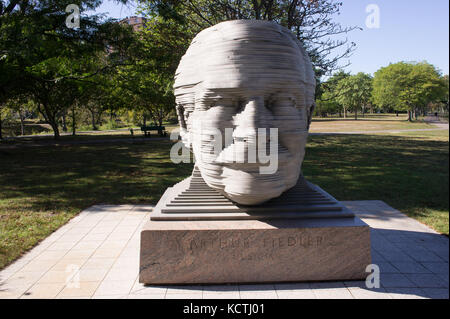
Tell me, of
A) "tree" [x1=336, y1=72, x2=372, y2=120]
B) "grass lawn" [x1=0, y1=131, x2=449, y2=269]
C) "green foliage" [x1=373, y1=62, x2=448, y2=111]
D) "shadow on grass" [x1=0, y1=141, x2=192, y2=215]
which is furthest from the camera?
"tree" [x1=336, y1=72, x2=372, y2=120]

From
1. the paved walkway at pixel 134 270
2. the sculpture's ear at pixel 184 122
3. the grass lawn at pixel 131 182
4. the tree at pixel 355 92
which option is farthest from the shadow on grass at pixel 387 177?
the tree at pixel 355 92

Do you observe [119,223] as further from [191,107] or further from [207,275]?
[191,107]

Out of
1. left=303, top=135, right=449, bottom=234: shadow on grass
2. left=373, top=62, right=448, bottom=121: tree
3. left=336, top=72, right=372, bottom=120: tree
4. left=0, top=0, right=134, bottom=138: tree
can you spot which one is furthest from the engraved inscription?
left=336, top=72, right=372, bottom=120: tree

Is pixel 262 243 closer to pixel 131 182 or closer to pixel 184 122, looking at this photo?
pixel 184 122

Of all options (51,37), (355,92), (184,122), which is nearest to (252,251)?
(184,122)

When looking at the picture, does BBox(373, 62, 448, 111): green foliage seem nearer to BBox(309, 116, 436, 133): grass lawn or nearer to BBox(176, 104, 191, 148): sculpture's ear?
BBox(309, 116, 436, 133): grass lawn

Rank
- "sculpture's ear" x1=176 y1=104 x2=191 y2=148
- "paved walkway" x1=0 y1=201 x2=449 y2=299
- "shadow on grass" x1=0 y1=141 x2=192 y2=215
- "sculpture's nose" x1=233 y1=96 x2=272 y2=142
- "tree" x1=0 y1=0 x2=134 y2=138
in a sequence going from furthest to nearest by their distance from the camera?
"tree" x1=0 y1=0 x2=134 y2=138, "shadow on grass" x1=0 y1=141 x2=192 y2=215, "sculpture's ear" x1=176 y1=104 x2=191 y2=148, "paved walkway" x1=0 y1=201 x2=449 y2=299, "sculpture's nose" x1=233 y1=96 x2=272 y2=142

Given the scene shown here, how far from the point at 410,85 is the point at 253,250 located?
46.5m

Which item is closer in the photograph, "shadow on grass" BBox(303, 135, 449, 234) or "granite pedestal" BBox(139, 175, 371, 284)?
"granite pedestal" BBox(139, 175, 371, 284)

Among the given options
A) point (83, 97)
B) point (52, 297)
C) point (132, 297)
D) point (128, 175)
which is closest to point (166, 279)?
point (132, 297)

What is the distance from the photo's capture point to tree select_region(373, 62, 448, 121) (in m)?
39.3

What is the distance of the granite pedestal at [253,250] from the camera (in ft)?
11.6

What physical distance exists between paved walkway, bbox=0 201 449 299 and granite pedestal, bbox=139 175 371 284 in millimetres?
128

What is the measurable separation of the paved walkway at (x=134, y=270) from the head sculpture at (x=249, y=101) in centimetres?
126
